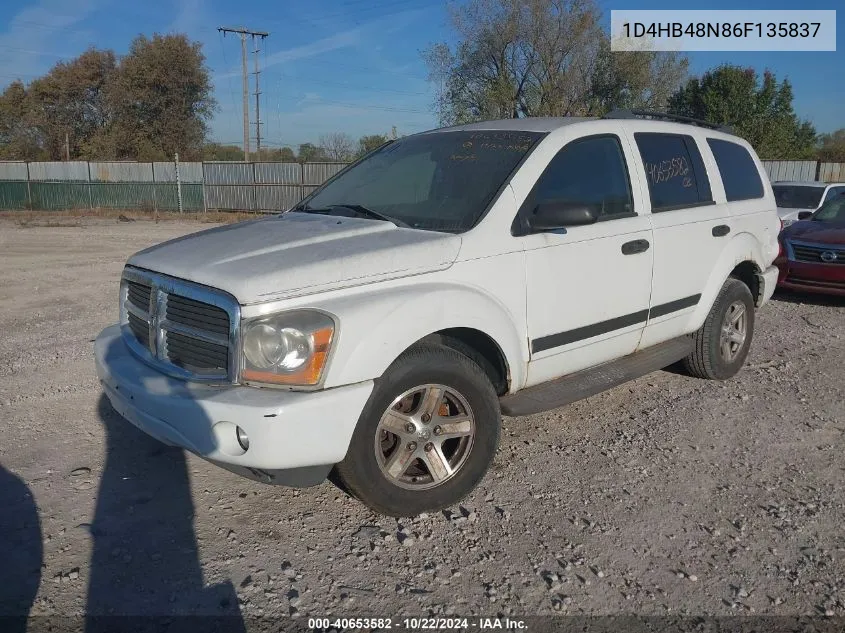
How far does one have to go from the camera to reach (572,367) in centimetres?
398

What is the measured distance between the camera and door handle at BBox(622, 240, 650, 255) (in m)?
4.09

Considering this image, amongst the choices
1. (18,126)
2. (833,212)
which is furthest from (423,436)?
(18,126)

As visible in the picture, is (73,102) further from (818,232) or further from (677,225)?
(677,225)

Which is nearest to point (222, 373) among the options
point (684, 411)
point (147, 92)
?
point (684, 411)

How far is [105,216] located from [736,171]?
24445 millimetres

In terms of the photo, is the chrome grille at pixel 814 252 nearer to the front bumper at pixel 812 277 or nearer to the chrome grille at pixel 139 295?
the front bumper at pixel 812 277

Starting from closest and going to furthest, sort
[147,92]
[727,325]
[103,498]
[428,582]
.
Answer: [428,582] < [103,498] < [727,325] < [147,92]

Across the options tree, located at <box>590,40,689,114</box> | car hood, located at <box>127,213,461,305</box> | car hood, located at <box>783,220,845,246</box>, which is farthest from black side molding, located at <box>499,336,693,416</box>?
tree, located at <box>590,40,689,114</box>

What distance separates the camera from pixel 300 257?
3.06 meters

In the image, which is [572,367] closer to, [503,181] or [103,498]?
[503,181]

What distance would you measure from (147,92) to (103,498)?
141ft

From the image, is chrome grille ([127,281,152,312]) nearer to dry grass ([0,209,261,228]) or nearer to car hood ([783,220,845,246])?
car hood ([783,220,845,246])

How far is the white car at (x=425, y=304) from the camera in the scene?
2.82 metres

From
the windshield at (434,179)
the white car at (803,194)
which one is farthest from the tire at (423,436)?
the white car at (803,194)
